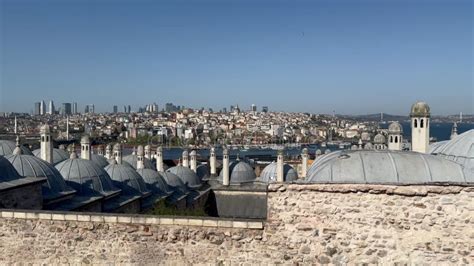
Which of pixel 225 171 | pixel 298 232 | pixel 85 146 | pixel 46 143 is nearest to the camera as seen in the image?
pixel 298 232

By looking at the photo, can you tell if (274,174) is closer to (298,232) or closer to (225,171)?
(225,171)

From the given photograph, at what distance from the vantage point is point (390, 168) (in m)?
7.81

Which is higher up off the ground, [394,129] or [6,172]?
[394,129]

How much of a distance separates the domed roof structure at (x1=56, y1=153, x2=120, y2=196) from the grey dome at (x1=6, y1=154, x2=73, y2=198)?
1.02m

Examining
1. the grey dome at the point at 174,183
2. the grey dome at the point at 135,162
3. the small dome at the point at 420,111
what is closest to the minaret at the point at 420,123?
the small dome at the point at 420,111

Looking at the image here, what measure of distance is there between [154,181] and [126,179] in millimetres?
2605

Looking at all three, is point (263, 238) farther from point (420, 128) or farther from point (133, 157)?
point (133, 157)

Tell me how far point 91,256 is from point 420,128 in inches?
491

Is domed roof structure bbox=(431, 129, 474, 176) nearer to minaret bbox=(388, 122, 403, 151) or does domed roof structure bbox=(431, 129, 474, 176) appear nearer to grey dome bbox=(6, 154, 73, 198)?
minaret bbox=(388, 122, 403, 151)

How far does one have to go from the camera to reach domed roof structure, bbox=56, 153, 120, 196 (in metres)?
14.7

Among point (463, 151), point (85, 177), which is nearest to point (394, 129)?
point (463, 151)

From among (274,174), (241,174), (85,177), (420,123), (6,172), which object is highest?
(420,123)

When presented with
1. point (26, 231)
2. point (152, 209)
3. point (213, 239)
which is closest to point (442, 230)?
point (213, 239)

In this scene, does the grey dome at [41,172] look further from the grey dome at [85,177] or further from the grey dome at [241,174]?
the grey dome at [241,174]
